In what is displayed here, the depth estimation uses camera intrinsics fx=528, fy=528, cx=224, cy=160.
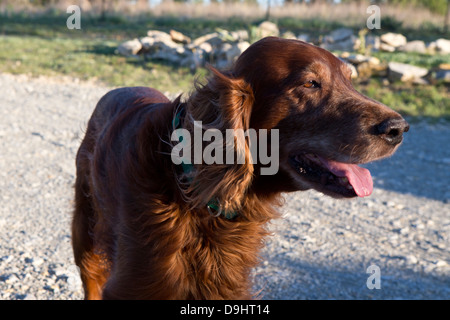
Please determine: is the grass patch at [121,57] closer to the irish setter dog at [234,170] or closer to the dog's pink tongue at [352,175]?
the irish setter dog at [234,170]

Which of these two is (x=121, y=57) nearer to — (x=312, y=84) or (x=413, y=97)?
(x=413, y=97)

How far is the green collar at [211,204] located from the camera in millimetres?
2254

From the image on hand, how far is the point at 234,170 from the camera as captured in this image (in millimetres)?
2197

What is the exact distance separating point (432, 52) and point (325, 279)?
1257 cm

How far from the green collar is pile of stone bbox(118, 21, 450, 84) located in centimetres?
770

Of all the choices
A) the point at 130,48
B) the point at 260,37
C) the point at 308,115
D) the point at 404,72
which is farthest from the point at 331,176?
the point at 130,48

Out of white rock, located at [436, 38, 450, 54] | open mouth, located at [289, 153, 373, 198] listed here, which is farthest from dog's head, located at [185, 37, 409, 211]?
white rock, located at [436, 38, 450, 54]

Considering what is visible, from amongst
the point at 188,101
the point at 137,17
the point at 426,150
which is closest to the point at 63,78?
the point at 426,150

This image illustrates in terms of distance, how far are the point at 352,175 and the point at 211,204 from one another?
0.64m

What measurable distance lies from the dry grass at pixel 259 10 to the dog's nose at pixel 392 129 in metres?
18.9

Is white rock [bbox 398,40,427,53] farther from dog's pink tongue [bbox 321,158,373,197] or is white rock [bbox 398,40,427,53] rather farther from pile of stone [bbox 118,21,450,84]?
dog's pink tongue [bbox 321,158,373,197]

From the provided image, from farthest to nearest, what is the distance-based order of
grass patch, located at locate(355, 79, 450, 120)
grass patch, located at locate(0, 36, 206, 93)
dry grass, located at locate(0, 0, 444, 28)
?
dry grass, located at locate(0, 0, 444, 28), grass patch, located at locate(0, 36, 206, 93), grass patch, located at locate(355, 79, 450, 120)

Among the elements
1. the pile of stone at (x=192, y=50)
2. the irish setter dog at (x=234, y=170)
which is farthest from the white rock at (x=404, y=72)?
the irish setter dog at (x=234, y=170)

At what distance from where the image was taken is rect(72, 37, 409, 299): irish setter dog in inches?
87.2
